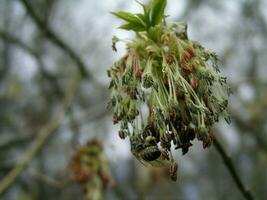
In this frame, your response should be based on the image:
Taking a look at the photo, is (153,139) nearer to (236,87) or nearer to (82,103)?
(236,87)

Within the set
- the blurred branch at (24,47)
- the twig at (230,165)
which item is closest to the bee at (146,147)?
the twig at (230,165)

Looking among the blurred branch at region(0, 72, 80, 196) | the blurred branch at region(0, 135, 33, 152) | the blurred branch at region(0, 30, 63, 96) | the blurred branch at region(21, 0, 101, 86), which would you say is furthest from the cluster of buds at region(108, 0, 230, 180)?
the blurred branch at region(0, 135, 33, 152)

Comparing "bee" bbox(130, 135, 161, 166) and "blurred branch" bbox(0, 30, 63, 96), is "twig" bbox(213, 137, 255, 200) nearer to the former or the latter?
"bee" bbox(130, 135, 161, 166)

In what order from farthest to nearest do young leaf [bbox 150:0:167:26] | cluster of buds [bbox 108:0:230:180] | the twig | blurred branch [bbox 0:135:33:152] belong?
blurred branch [bbox 0:135:33:152] < the twig < young leaf [bbox 150:0:167:26] < cluster of buds [bbox 108:0:230:180]

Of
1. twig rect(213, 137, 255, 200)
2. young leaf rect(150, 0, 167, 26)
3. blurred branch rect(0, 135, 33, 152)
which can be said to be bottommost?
twig rect(213, 137, 255, 200)

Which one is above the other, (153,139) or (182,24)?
(182,24)

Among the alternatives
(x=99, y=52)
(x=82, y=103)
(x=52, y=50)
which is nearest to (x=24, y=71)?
(x=52, y=50)
